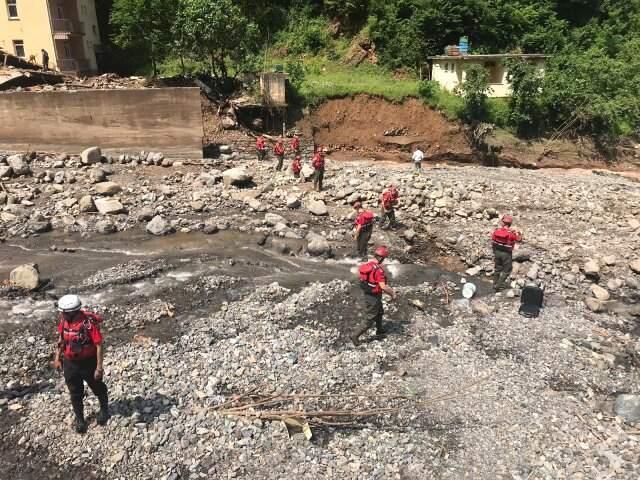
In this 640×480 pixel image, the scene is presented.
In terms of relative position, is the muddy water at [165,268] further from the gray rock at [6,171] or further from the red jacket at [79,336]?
the gray rock at [6,171]

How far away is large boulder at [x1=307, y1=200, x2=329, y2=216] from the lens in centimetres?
1692

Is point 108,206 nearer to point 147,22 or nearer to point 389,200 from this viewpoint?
point 389,200

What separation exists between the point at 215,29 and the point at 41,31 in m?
14.2

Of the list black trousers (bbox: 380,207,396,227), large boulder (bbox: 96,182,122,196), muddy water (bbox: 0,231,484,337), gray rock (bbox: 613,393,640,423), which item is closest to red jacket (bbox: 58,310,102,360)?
muddy water (bbox: 0,231,484,337)

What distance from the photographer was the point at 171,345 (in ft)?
29.9

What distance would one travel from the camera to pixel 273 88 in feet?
83.2

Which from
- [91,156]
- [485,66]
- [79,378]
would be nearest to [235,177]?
[91,156]

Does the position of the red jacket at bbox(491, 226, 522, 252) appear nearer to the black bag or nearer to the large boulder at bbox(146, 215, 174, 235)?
the black bag

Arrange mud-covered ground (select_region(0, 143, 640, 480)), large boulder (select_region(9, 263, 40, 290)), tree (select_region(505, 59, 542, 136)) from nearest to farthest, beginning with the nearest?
mud-covered ground (select_region(0, 143, 640, 480))
large boulder (select_region(9, 263, 40, 290))
tree (select_region(505, 59, 542, 136))

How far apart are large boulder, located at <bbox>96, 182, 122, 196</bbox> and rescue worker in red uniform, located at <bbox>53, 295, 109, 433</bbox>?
12.0 metres

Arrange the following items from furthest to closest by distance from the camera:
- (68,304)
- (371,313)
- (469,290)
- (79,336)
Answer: (469,290) < (371,313) < (79,336) < (68,304)

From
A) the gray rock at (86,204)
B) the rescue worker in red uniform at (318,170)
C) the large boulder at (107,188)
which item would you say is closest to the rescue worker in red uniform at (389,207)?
the rescue worker in red uniform at (318,170)

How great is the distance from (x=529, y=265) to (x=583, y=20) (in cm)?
2890

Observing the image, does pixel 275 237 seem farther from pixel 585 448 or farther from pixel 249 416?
pixel 585 448
